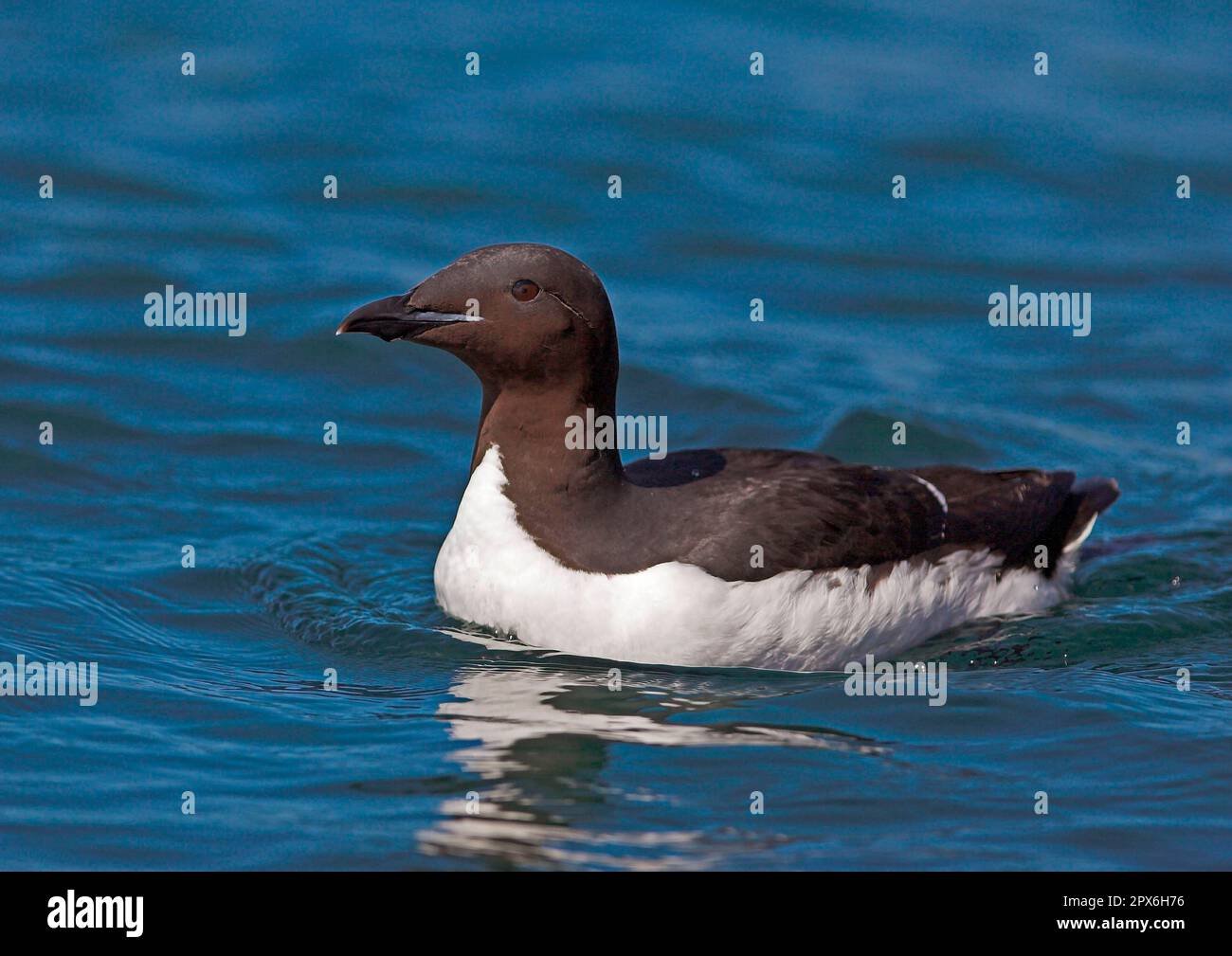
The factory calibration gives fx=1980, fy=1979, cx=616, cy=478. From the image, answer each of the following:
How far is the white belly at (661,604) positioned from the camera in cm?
828

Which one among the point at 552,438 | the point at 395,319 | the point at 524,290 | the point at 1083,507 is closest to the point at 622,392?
the point at 1083,507

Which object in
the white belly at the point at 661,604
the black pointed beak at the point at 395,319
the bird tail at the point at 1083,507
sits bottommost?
the white belly at the point at 661,604

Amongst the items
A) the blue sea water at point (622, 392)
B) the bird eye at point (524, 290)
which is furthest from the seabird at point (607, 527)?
the blue sea water at point (622, 392)

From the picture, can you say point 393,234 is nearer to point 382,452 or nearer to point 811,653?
point 382,452

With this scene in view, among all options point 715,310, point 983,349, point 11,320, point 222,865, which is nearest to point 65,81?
point 11,320

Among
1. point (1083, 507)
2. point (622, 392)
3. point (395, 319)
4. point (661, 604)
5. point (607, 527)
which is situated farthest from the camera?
point (622, 392)

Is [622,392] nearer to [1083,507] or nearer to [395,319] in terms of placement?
[1083,507]

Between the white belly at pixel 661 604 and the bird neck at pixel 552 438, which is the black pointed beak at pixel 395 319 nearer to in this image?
the bird neck at pixel 552 438

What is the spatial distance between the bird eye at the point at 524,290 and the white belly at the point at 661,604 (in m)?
0.73

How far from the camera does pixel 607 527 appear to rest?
27.6 ft

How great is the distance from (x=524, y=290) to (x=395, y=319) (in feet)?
1.79

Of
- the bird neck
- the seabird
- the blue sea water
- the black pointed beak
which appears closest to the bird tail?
the blue sea water

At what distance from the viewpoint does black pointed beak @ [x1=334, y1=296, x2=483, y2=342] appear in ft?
26.6

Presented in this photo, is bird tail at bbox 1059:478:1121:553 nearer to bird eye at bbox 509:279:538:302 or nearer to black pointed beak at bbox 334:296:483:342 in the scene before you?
bird eye at bbox 509:279:538:302
